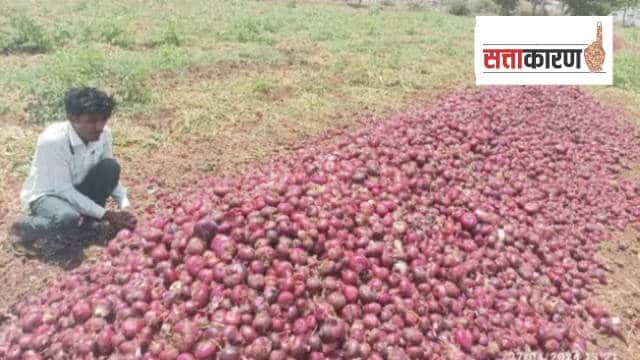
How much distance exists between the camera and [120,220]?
3705 millimetres

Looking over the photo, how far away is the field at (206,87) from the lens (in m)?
4.74

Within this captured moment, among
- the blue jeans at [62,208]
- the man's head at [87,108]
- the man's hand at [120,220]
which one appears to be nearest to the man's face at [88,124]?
the man's head at [87,108]

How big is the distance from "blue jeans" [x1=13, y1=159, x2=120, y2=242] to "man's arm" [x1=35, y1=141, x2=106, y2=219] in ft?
0.15

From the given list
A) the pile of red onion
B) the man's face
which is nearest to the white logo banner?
the pile of red onion

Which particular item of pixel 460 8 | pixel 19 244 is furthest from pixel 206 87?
pixel 460 8

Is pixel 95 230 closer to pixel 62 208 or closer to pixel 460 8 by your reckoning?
pixel 62 208

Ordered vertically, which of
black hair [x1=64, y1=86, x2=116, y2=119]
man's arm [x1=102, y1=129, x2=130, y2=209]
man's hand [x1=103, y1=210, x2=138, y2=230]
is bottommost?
man's hand [x1=103, y1=210, x2=138, y2=230]

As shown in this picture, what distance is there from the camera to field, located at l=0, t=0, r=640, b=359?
4.74m

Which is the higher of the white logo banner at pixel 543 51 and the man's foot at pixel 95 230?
the white logo banner at pixel 543 51

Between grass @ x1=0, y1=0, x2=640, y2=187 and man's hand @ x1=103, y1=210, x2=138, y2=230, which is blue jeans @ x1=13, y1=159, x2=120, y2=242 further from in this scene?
grass @ x1=0, y1=0, x2=640, y2=187

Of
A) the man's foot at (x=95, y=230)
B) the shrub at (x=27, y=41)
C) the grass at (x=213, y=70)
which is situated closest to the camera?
the man's foot at (x=95, y=230)

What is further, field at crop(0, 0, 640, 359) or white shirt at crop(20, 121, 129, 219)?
field at crop(0, 0, 640, 359)

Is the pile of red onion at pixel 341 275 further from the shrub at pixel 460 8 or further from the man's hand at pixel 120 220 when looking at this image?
the shrub at pixel 460 8

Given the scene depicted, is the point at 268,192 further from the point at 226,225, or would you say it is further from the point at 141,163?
the point at 141,163
